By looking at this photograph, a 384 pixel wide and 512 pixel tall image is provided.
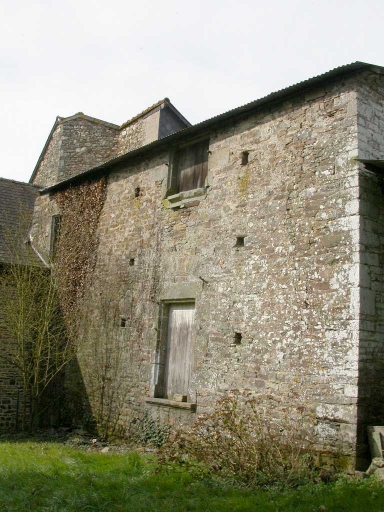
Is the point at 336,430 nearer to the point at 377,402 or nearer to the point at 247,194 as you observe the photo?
the point at 377,402

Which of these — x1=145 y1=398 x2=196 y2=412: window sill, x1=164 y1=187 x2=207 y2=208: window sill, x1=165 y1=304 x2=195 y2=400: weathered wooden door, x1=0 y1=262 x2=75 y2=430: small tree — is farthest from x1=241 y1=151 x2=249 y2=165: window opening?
x1=0 y1=262 x2=75 y2=430: small tree

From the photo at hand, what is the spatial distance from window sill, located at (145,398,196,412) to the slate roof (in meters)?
4.76

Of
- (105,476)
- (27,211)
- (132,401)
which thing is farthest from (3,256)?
(105,476)

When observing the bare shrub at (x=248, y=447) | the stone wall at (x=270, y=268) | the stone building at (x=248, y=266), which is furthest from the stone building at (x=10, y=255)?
the bare shrub at (x=248, y=447)

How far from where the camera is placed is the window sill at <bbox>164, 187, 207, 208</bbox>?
912cm

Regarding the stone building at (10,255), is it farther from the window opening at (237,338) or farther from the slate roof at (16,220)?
the window opening at (237,338)

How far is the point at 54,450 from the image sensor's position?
27.5 feet

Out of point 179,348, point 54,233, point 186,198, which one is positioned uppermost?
point 54,233

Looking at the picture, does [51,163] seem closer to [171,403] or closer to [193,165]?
[193,165]

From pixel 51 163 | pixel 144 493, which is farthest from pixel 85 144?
pixel 144 493

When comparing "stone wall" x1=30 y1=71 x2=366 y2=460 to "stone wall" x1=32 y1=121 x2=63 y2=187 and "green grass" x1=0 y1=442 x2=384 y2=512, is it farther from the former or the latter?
"stone wall" x1=32 y1=121 x2=63 y2=187

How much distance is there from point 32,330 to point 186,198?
4.95 metres

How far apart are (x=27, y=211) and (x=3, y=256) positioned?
7.22 ft

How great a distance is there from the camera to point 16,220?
13.8 metres
